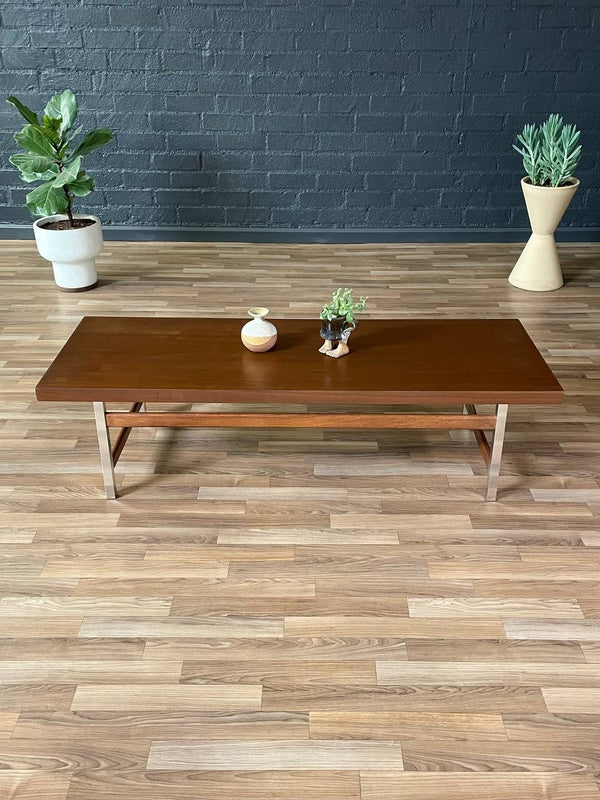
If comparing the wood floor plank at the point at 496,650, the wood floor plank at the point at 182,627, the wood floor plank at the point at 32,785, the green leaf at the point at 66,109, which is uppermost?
the green leaf at the point at 66,109

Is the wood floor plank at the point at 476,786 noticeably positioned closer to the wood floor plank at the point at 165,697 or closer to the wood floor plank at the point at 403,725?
the wood floor plank at the point at 403,725

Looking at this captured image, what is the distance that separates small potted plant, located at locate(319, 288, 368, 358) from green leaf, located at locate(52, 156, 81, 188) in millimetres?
1718

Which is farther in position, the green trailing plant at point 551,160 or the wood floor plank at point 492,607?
the green trailing plant at point 551,160

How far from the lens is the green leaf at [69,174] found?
3400 millimetres

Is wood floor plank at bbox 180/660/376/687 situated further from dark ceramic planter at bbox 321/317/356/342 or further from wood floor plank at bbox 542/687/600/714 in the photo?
dark ceramic planter at bbox 321/317/356/342

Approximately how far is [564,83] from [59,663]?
3843mm

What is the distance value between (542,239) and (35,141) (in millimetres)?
2413

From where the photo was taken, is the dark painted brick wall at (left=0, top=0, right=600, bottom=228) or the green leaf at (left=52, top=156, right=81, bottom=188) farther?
the dark painted brick wall at (left=0, top=0, right=600, bottom=228)

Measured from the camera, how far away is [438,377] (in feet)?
7.11

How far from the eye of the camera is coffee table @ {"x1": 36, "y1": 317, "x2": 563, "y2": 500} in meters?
2.10

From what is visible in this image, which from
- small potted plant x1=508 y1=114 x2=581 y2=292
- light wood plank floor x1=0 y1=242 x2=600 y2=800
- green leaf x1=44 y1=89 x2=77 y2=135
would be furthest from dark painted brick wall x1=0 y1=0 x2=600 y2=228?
light wood plank floor x1=0 y1=242 x2=600 y2=800

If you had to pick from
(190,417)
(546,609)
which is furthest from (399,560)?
(190,417)

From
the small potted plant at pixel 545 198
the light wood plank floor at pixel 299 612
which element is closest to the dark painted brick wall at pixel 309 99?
the small potted plant at pixel 545 198

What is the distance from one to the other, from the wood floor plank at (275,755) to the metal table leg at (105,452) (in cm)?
88
